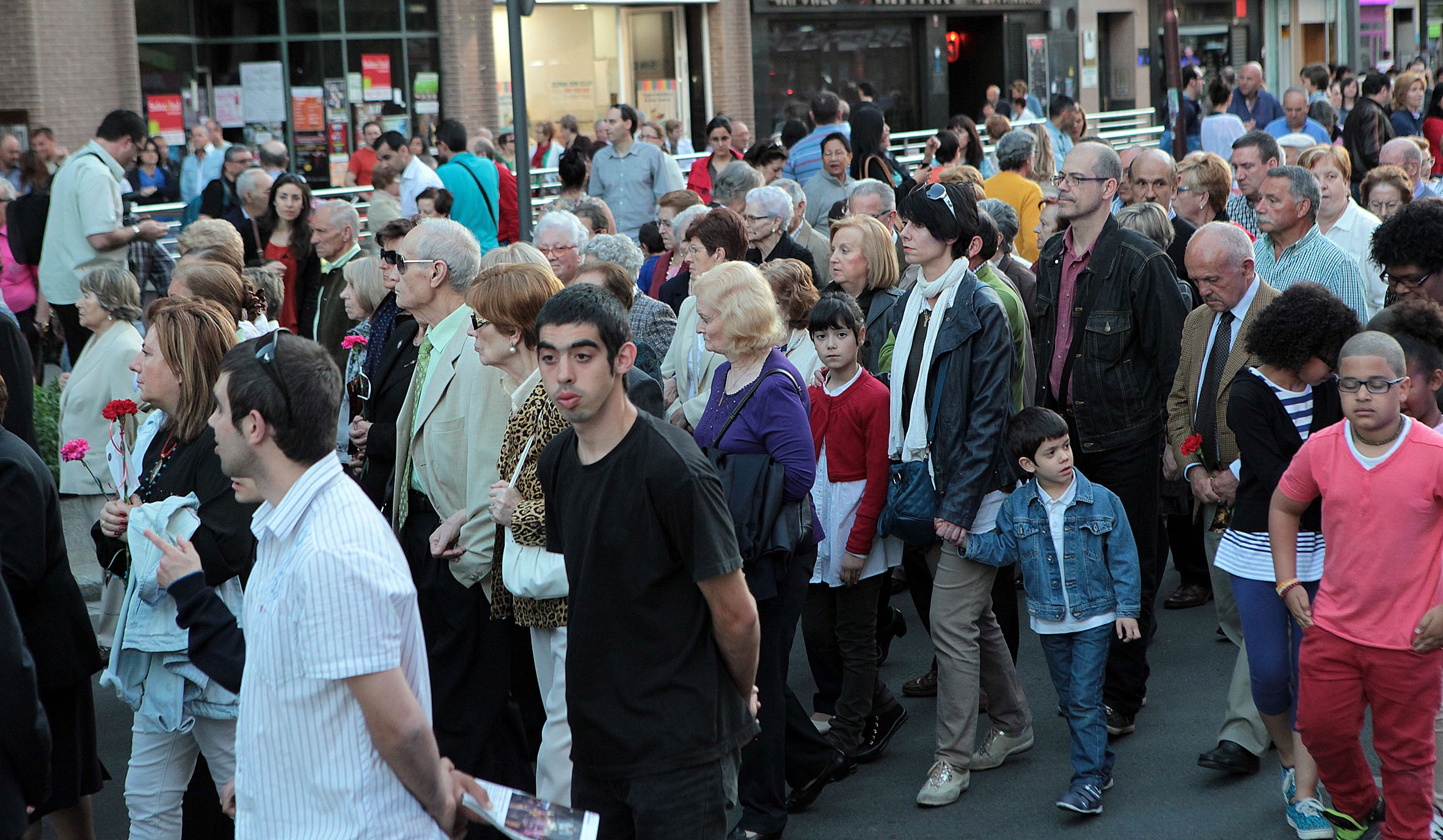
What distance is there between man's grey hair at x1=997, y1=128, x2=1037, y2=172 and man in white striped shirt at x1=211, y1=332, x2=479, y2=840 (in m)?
7.68

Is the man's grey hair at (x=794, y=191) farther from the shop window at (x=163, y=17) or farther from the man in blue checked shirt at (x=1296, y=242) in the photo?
the shop window at (x=163, y=17)

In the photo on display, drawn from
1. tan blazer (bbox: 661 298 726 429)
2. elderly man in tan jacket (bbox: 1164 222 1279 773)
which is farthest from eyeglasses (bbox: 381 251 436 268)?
elderly man in tan jacket (bbox: 1164 222 1279 773)

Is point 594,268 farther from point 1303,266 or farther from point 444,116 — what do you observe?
point 444,116

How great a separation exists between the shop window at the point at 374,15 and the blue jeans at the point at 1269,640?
1899 cm

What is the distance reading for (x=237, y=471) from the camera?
3.00 m

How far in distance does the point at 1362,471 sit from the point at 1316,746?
2.86 feet

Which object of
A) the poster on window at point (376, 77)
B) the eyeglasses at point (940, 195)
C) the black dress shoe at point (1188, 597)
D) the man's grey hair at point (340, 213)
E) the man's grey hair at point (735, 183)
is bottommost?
the black dress shoe at point (1188, 597)

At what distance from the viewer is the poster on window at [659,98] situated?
82.7ft

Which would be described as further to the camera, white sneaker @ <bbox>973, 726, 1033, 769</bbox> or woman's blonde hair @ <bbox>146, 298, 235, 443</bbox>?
white sneaker @ <bbox>973, 726, 1033, 769</bbox>

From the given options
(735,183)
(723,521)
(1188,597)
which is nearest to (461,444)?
(723,521)

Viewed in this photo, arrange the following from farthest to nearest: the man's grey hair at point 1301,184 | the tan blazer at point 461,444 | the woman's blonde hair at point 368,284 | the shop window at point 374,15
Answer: the shop window at point 374,15 → the woman's blonde hair at point 368,284 → the man's grey hair at point 1301,184 → the tan blazer at point 461,444

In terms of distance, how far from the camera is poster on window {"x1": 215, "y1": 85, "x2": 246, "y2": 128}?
68.2 ft

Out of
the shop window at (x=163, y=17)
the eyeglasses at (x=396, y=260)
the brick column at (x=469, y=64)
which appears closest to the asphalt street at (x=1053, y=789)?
the eyeglasses at (x=396, y=260)

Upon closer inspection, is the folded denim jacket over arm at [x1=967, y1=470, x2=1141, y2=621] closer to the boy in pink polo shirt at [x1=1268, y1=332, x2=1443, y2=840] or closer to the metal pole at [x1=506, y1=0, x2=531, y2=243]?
the boy in pink polo shirt at [x1=1268, y1=332, x2=1443, y2=840]
